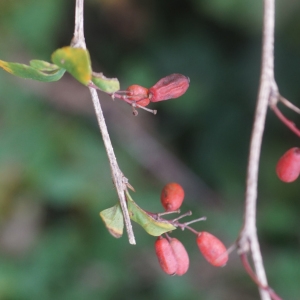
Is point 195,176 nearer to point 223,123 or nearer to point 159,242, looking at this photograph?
point 223,123

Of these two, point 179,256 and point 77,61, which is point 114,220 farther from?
point 77,61

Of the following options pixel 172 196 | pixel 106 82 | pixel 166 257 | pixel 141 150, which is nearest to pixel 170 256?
pixel 166 257

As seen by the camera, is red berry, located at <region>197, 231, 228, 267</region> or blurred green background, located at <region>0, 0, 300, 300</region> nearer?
red berry, located at <region>197, 231, 228, 267</region>

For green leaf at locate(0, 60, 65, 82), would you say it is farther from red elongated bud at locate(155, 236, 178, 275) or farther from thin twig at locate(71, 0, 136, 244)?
red elongated bud at locate(155, 236, 178, 275)

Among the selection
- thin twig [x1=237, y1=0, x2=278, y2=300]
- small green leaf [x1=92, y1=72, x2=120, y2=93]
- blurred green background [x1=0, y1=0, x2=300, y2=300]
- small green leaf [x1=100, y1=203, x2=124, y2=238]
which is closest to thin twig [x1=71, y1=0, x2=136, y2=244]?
small green leaf [x1=100, y1=203, x2=124, y2=238]

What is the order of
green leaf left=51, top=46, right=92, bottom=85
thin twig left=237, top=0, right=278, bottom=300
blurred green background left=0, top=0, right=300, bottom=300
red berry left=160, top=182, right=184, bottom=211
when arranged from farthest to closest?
blurred green background left=0, top=0, right=300, bottom=300 < red berry left=160, top=182, right=184, bottom=211 < thin twig left=237, top=0, right=278, bottom=300 < green leaf left=51, top=46, right=92, bottom=85

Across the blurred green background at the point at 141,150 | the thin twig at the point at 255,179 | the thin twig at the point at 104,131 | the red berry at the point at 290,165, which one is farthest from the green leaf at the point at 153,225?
the blurred green background at the point at 141,150

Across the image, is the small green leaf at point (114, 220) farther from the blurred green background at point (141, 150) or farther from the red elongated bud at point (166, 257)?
the blurred green background at point (141, 150)
